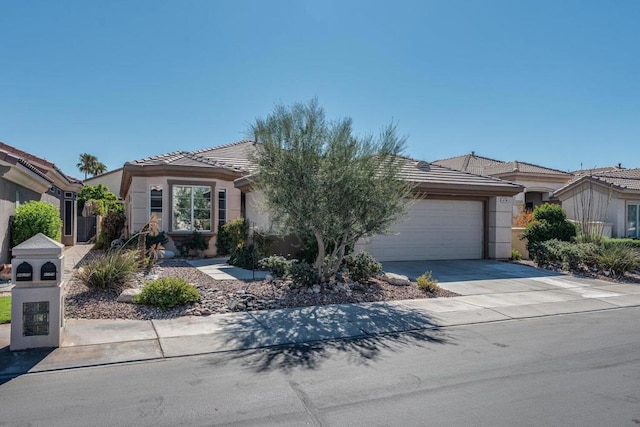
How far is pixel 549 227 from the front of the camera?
17.1 m

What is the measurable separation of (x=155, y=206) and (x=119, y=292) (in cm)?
852

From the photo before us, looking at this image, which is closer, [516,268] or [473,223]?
[516,268]

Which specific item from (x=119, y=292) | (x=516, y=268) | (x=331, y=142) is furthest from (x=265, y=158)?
(x=516, y=268)

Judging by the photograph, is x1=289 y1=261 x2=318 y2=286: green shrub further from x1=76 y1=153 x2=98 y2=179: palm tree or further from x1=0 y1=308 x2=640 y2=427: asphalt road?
x1=76 y1=153 x2=98 y2=179: palm tree

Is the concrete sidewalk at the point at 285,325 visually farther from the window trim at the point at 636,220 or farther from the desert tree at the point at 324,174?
the window trim at the point at 636,220

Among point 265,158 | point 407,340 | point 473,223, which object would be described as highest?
point 265,158

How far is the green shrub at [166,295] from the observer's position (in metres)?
8.38

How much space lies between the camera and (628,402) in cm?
466

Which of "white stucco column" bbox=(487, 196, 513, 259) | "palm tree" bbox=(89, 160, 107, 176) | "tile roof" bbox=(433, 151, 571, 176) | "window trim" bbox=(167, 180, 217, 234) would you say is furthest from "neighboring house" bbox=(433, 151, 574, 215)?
"palm tree" bbox=(89, 160, 107, 176)

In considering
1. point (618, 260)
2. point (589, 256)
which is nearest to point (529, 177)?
point (589, 256)

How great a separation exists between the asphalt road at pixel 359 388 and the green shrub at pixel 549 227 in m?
10.8

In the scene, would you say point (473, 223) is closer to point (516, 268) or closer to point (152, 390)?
point (516, 268)

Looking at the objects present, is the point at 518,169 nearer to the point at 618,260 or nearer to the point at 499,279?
the point at 618,260

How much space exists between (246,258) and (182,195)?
5.00m
